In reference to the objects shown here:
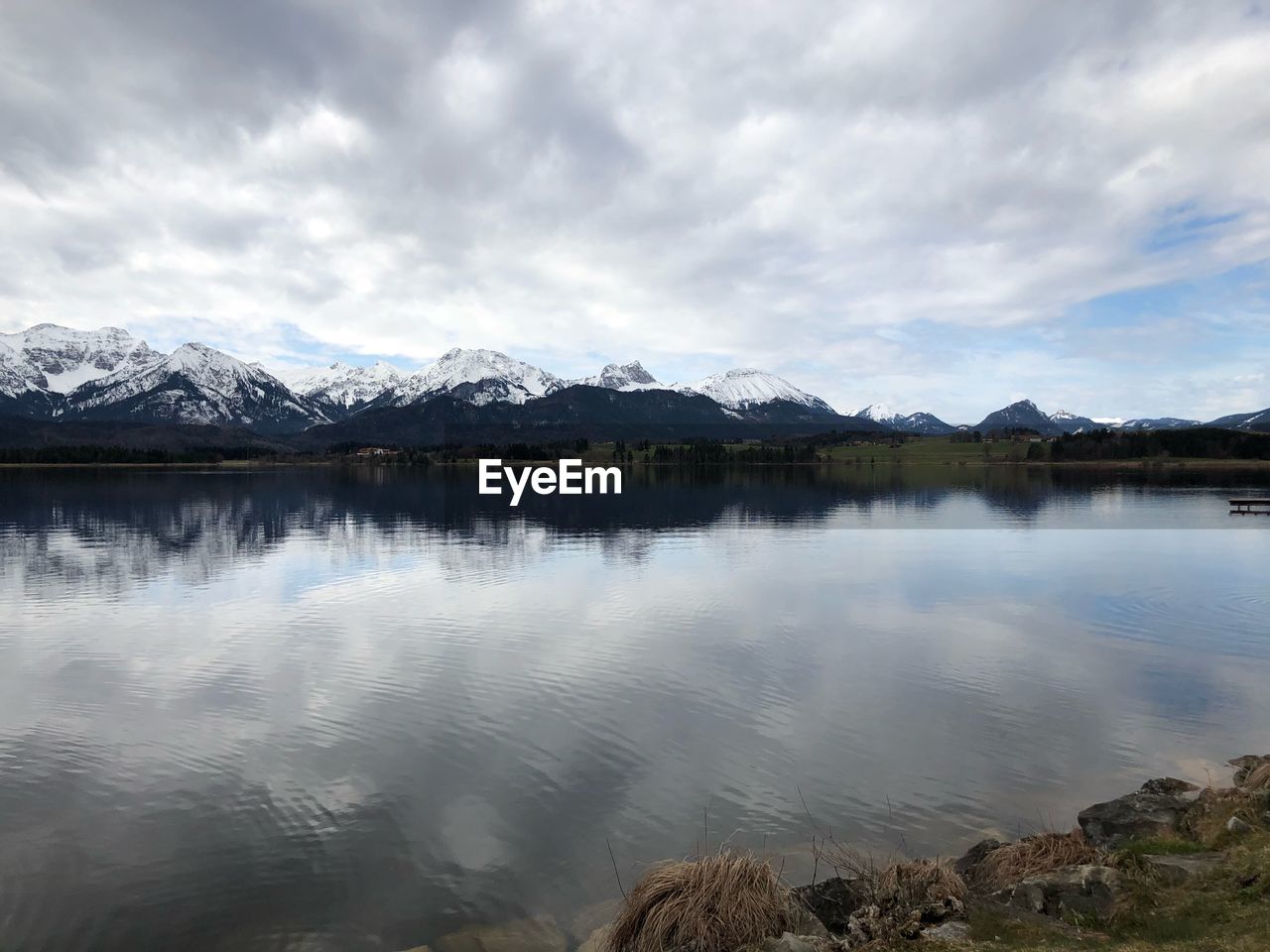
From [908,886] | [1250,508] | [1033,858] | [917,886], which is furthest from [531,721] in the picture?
[1250,508]

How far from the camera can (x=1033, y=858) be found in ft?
42.2

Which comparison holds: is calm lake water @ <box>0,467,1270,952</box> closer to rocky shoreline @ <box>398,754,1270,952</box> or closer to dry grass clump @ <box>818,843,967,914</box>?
rocky shoreline @ <box>398,754,1270,952</box>

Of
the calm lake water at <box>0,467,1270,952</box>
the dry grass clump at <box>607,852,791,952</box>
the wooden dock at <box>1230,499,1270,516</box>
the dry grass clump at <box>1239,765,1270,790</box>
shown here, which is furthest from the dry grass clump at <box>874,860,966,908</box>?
the wooden dock at <box>1230,499,1270,516</box>

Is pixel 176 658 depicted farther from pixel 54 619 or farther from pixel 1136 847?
pixel 1136 847

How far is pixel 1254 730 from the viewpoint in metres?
20.9

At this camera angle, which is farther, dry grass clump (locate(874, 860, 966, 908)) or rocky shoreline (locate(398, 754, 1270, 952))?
dry grass clump (locate(874, 860, 966, 908))

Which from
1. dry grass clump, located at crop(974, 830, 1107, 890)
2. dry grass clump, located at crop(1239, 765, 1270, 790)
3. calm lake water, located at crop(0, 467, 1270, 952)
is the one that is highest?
dry grass clump, located at crop(1239, 765, 1270, 790)

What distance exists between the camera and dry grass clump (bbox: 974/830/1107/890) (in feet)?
40.8

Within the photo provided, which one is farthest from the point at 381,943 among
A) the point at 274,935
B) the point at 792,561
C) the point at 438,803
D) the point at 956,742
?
the point at 792,561

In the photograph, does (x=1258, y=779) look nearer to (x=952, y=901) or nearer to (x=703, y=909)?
(x=952, y=901)

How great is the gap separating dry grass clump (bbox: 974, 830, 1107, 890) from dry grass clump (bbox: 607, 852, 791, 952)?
401 cm

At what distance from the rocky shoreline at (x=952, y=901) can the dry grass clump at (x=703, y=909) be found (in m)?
0.02

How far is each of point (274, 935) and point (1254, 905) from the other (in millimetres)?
14780

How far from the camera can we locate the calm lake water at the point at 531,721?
13.9 m
